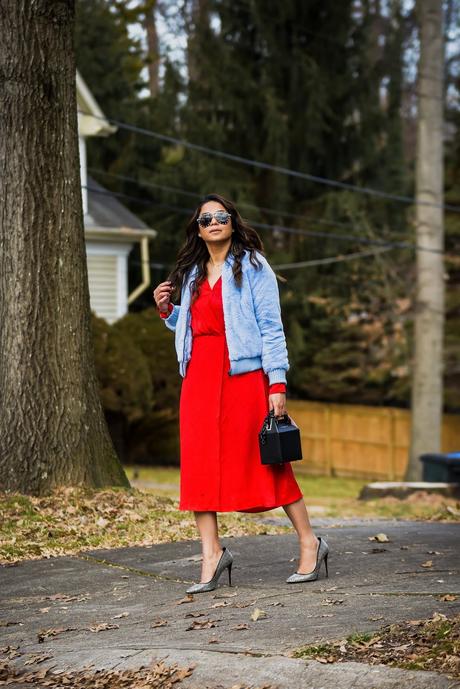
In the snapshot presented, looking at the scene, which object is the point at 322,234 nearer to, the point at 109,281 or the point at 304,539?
the point at 109,281

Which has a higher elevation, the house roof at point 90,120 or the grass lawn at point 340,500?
the house roof at point 90,120

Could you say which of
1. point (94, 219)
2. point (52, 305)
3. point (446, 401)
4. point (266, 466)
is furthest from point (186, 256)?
point (446, 401)

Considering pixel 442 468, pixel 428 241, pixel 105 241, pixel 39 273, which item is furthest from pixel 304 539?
pixel 105 241

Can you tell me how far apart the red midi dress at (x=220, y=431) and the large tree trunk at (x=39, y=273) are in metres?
2.84

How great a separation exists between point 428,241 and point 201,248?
1738 centimetres

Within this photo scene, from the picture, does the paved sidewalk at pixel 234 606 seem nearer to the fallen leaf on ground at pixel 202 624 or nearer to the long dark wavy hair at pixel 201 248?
the fallen leaf on ground at pixel 202 624

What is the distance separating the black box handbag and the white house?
20954 millimetres

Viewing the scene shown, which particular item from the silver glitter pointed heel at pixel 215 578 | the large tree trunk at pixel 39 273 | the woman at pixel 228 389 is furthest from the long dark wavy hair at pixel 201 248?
the large tree trunk at pixel 39 273

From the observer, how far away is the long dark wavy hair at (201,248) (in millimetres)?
6656

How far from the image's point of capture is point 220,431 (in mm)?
6488

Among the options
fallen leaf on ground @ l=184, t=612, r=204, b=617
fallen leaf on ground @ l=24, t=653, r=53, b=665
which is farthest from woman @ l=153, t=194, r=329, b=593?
fallen leaf on ground @ l=24, t=653, r=53, b=665

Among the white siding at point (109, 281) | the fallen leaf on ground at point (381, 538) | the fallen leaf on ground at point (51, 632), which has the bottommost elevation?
the fallen leaf on ground at point (51, 632)

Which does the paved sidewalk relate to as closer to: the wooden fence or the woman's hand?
the woman's hand

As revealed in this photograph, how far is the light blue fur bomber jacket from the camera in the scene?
6453 millimetres
